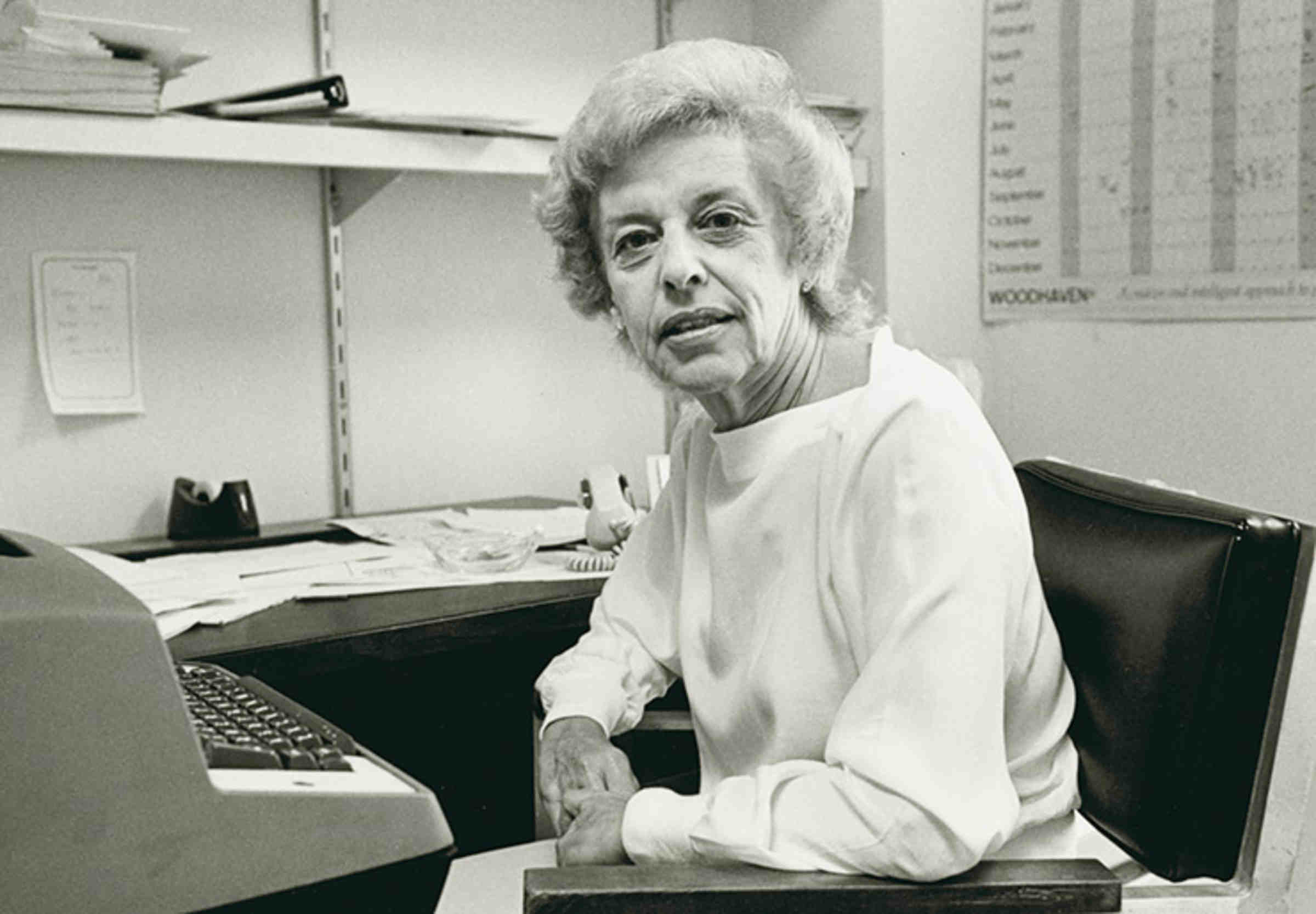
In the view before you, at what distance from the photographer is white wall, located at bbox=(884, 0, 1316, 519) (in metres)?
2.16

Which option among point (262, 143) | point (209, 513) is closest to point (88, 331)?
point (209, 513)

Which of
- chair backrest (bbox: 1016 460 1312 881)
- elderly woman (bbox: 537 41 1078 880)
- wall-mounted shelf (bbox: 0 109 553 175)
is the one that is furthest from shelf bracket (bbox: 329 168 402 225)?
chair backrest (bbox: 1016 460 1312 881)

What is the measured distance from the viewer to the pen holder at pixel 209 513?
7.00ft

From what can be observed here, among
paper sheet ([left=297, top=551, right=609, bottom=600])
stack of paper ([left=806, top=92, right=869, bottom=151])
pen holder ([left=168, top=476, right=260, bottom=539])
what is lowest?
paper sheet ([left=297, top=551, right=609, bottom=600])

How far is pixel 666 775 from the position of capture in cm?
218

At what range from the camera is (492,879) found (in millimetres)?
1498

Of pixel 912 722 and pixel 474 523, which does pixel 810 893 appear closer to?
pixel 912 722

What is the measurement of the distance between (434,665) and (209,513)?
45cm

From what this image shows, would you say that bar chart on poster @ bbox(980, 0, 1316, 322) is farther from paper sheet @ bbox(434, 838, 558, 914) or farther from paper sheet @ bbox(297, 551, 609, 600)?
paper sheet @ bbox(434, 838, 558, 914)

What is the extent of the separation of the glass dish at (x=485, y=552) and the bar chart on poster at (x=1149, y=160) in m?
1.10

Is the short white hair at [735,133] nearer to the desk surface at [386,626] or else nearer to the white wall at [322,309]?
the desk surface at [386,626]

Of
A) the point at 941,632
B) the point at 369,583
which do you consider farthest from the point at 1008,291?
the point at 941,632

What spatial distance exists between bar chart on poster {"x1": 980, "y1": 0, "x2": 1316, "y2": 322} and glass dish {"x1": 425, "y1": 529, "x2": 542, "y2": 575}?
3.60 ft

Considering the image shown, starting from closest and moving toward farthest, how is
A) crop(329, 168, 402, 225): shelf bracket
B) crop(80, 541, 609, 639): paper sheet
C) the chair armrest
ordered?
1. the chair armrest
2. crop(80, 541, 609, 639): paper sheet
3. crop(329, 168, 402, 225): shelf bracket
